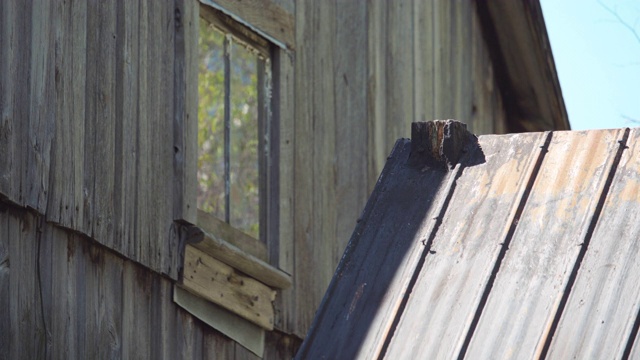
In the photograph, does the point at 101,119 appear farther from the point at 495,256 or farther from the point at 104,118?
the point at 495,256

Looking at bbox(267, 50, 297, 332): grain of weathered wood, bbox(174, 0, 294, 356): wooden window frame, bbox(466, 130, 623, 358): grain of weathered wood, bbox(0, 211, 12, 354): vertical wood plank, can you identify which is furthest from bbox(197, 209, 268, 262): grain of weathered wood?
bbox(466, 130, 623, 358): grain of weathered wood

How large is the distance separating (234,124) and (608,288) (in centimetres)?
330

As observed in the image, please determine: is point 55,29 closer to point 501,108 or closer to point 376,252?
point 376,252

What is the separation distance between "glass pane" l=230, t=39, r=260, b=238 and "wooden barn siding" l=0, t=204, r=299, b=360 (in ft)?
2.36

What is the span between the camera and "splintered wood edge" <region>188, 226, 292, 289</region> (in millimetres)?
6220

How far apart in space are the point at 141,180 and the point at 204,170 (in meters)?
0.67

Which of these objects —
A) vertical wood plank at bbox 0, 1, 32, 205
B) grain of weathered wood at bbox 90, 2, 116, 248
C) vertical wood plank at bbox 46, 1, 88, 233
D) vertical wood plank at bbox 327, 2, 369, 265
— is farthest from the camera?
vertical wood plank at bbox 327, 2, 369, 265

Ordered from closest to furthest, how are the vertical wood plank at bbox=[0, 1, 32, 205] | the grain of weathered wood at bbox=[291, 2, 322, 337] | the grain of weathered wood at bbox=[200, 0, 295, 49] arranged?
the vertical wood plank at bbox=[0, 1, 32, 205] → the grain of weathered wood at bbox=[200, 0, 295, 49] → the grain of weathered wood at bbox=[291, 2, 322, 337]

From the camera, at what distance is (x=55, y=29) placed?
547 centimetres

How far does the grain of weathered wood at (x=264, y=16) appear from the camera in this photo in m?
6.70

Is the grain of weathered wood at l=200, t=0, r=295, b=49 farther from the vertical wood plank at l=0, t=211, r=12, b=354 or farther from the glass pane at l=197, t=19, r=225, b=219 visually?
the vertical wood plank at l=0, t=211, r=12, b=354

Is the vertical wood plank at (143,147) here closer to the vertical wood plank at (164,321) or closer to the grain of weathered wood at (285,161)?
the vertical wood plank at (164,321)

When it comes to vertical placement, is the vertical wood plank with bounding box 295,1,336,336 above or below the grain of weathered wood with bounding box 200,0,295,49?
below

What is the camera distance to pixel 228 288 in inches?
258
